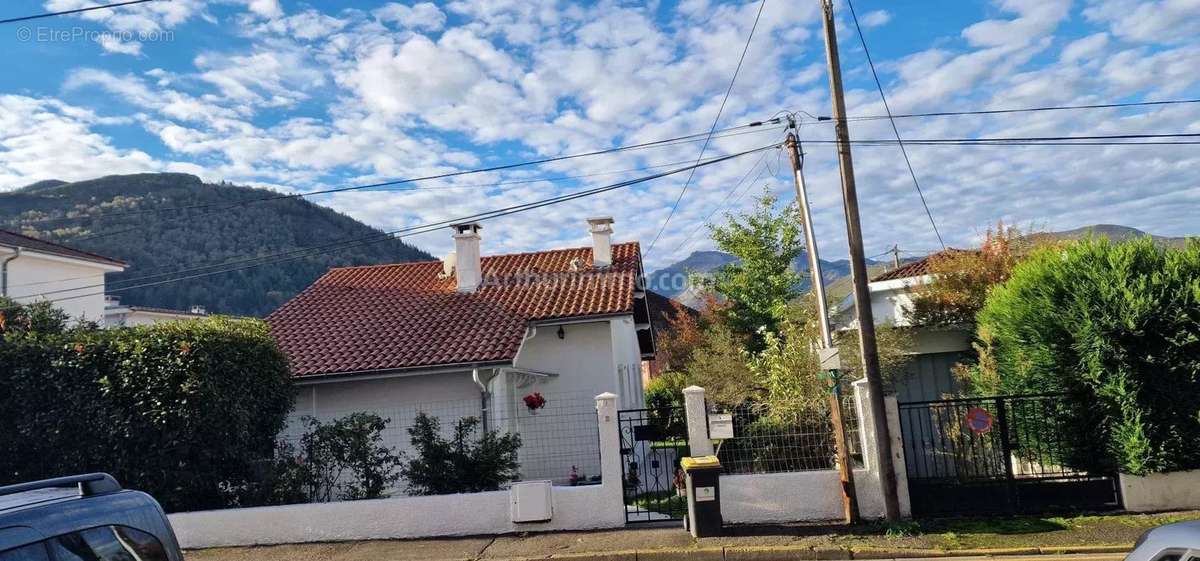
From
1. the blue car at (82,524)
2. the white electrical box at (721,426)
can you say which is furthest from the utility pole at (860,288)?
the blue car at (82,524)

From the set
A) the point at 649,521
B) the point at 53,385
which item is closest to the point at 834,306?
the point at 649,521

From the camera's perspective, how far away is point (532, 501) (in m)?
10.1

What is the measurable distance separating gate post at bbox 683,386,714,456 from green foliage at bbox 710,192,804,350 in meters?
15.4

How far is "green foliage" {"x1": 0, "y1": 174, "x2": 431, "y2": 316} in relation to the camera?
53.0m

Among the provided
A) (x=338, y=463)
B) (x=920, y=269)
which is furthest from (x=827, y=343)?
(x=920, y=269)

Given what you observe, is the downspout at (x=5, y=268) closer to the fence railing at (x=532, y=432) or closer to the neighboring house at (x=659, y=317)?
the fence railing at (x=532, y=432)

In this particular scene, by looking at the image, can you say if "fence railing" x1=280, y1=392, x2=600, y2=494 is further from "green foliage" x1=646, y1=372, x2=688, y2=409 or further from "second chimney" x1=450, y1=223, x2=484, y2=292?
"green foliage" x1=646, y1=372, x2=688, y2=409

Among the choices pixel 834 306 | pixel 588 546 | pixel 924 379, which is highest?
pixel 834 306

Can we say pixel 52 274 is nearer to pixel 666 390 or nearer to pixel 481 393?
pixel 481 393

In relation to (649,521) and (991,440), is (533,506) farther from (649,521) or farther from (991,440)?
(991,440)

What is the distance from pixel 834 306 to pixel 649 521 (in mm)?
8768

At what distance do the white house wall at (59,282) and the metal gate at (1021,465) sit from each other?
71.0 ft

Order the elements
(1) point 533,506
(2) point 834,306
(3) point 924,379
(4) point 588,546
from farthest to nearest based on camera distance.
Result: (2) point 834,306 < (3) point 924,379 < (1) point 533,506 < (4) point 588,546

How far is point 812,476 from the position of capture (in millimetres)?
9984
